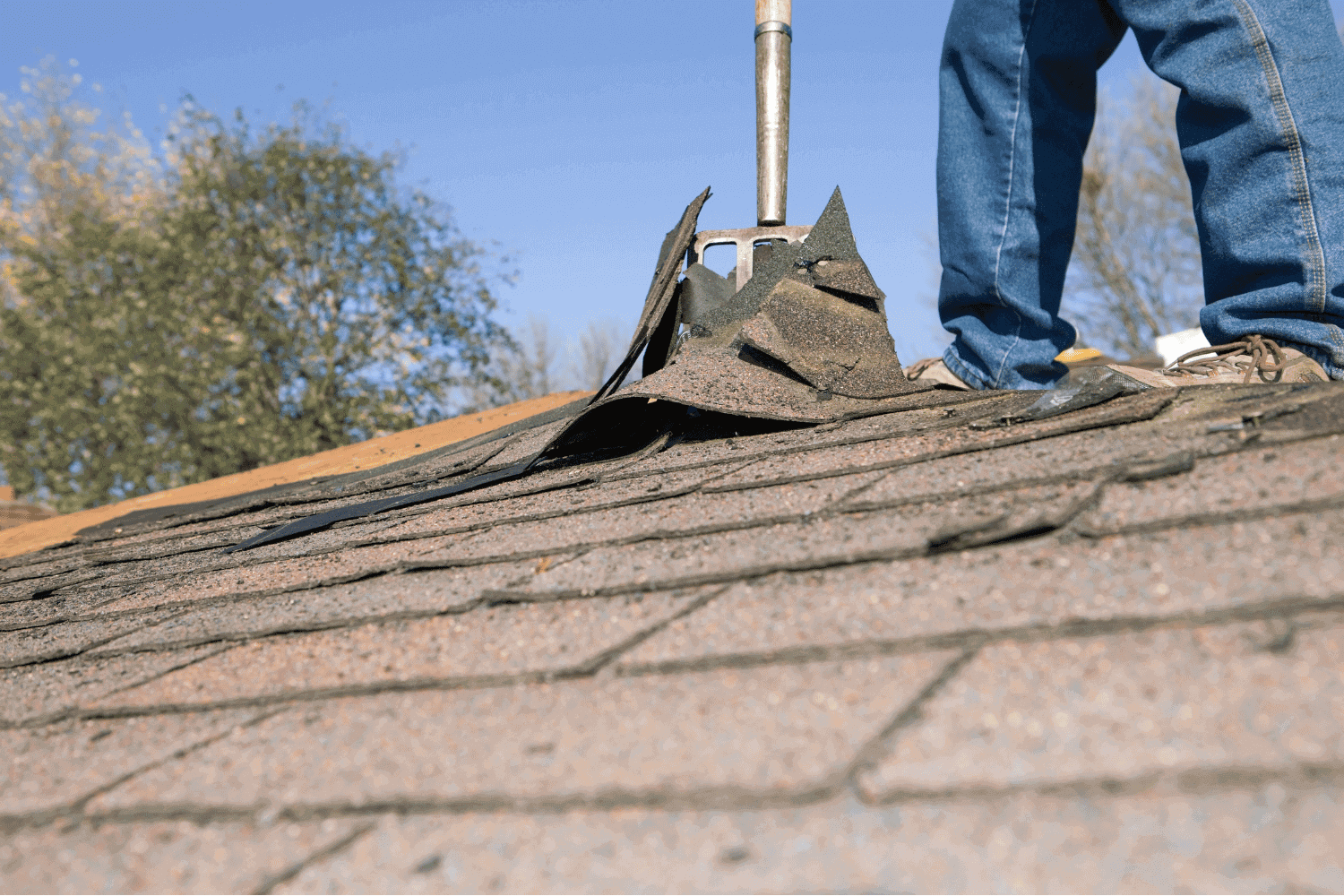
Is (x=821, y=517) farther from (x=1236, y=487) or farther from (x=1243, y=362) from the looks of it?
(x=1243, y=362)

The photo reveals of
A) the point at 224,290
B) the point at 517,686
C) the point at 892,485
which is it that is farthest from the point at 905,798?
the point at 224,290

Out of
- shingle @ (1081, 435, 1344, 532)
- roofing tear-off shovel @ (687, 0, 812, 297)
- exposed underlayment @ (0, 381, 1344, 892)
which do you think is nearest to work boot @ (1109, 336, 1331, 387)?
exposed underlayment @ (0, 381, 1344, 892)

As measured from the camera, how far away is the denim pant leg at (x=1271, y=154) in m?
1.86

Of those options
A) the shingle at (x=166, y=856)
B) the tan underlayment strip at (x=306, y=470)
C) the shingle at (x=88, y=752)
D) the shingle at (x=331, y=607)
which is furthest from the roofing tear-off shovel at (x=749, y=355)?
the tan underlayment strip at (x=306, y=470)

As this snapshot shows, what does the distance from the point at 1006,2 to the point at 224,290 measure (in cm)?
1029

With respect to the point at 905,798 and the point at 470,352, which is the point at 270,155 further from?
the point at 905,798

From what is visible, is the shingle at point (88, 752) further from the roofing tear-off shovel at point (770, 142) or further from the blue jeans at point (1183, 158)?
the roofing tear-off shovel at point (770, 142)

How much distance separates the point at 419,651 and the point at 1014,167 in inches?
89.8

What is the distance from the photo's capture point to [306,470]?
4707 mm

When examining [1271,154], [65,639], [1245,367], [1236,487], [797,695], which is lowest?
[65,639]

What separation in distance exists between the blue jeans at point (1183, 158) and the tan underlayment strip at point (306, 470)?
229 cm

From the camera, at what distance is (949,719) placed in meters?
0.69

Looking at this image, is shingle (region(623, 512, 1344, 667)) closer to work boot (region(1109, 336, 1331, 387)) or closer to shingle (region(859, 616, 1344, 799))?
shingle (region(859, 616, 1344, 799))

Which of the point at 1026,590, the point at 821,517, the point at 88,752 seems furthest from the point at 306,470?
the point at 1026,590
